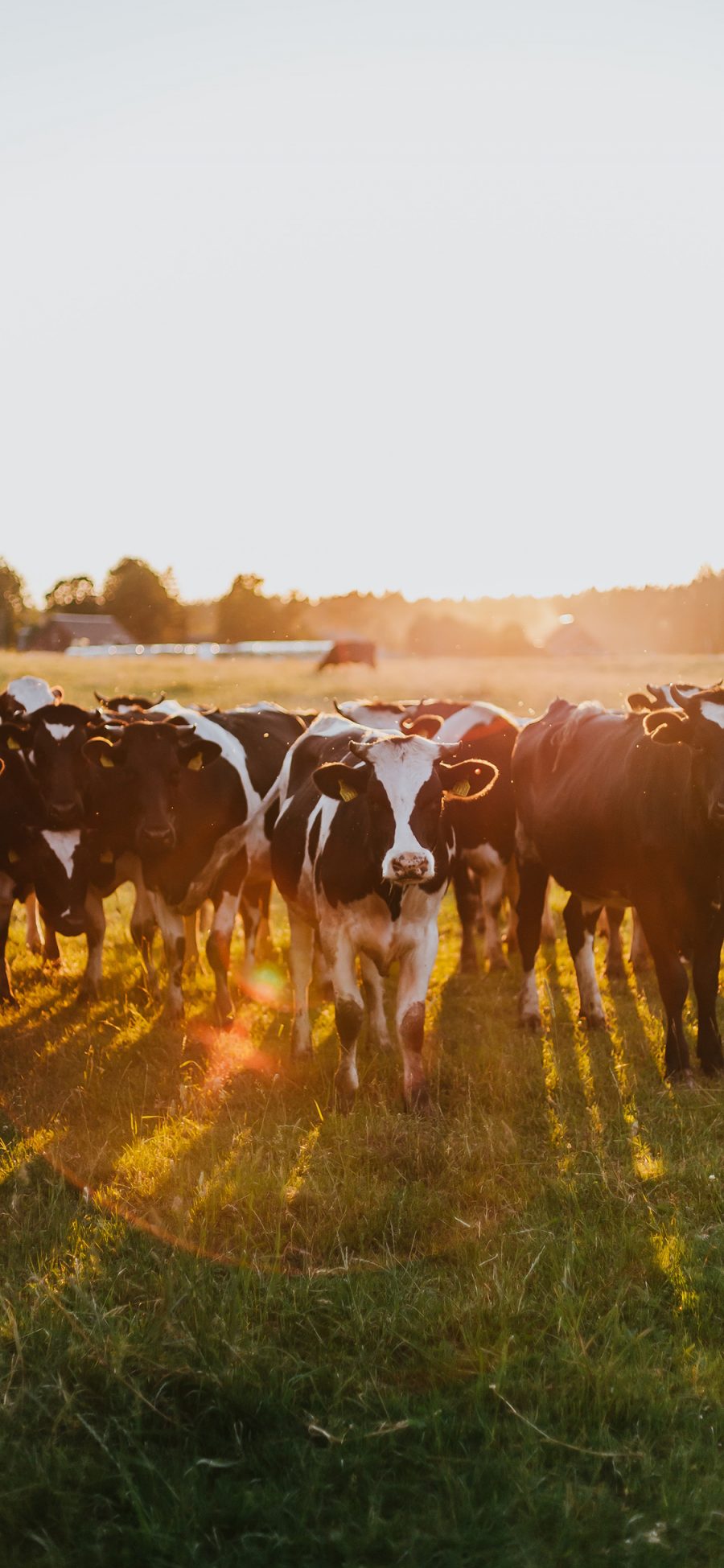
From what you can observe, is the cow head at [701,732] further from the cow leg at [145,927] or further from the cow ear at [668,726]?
the cow leg at [145,927]

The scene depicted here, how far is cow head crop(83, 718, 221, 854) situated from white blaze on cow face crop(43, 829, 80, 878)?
46cm

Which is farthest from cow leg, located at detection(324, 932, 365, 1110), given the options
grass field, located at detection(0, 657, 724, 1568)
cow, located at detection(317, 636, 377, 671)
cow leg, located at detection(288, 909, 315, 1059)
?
cow, located at detection(317, 636, 377, 671)

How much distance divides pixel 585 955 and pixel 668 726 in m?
2.44

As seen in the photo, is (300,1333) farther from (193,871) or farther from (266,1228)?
(193,871)

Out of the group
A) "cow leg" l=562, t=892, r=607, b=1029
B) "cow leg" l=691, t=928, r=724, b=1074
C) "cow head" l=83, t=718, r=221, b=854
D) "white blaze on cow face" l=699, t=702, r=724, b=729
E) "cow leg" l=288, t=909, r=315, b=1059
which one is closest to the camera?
"white blaze on cow face" l=699, t=702, r=724, b=729

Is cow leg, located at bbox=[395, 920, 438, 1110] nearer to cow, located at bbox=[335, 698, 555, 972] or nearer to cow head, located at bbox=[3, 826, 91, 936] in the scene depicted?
cow head, located at bbox=[3, 826, 91, 936]

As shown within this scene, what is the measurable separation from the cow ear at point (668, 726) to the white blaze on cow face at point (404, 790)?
1431mm

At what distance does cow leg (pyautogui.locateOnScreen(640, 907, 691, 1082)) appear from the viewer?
7.76 meters

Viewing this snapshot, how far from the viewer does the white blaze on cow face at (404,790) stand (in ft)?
21.5

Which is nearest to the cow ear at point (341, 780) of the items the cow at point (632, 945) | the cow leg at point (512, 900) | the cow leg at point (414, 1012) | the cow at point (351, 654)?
the cow leg at point (414, 1012)

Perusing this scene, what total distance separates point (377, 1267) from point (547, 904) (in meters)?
6.90

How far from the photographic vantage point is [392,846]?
268 inches

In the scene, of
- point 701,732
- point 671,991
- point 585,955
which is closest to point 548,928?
point 585,955

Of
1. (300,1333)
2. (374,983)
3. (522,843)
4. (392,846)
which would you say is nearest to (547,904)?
(522,843)
